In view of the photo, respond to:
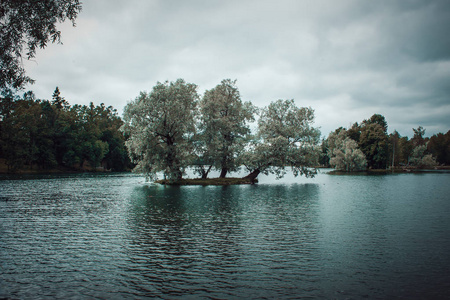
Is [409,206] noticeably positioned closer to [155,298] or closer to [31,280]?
[155,298]

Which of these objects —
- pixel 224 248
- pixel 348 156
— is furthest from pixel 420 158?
pixel 224 248

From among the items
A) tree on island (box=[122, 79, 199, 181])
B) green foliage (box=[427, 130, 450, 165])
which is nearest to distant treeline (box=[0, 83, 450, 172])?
tree on island (box=[122, 79, 199, 181])

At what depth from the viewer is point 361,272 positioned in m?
14.6

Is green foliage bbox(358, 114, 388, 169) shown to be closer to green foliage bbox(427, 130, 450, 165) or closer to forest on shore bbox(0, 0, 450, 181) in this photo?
forest on shore bbox(0, 0, 450, 181)

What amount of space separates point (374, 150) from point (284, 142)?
97.0 m

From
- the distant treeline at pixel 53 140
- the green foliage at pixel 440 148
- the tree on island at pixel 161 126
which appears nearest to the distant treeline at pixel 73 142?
the distant treeline at pixel 53 140

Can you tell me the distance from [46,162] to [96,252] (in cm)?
11605

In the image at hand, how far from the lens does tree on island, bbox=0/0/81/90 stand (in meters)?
24.1

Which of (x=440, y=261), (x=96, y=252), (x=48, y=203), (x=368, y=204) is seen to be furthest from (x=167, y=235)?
(x=368, y=204)

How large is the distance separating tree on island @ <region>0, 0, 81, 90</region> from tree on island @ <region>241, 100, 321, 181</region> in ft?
146

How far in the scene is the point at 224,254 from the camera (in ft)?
57.1

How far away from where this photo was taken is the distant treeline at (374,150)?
13075 centimetres

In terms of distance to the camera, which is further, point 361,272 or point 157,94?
point 157,94

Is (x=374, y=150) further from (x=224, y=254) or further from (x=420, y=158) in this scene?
(x=224, y=254)
